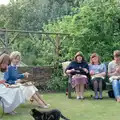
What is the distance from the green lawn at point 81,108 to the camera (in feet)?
25.5

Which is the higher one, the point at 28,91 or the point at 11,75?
the point at 11,75

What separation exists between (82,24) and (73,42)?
60 cm

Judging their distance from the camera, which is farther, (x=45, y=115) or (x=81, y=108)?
(x=81, y=108)

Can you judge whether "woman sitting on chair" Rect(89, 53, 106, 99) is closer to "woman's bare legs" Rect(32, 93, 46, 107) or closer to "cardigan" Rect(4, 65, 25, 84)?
"woman's bare legs" Rect(32, 93, 46, 107)

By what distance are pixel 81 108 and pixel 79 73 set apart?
69.8 inches

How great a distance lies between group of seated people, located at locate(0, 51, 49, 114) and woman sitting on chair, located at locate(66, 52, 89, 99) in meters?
1.51

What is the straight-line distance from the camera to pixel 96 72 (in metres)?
10.5

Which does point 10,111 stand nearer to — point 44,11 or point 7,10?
point 44,11

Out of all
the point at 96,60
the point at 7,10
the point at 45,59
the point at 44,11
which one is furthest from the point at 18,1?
the point at 96,60

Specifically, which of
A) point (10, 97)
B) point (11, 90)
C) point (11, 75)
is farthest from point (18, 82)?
point (10, 97)

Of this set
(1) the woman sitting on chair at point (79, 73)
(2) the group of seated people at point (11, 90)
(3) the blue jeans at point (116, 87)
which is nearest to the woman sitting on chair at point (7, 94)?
(2) the group of seated people at point (11, 90)

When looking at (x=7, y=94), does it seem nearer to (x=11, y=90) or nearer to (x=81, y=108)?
(x=11, y=90)

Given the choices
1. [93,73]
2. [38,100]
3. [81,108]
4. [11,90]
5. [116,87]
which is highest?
[93,73]

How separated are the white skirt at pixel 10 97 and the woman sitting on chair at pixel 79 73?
2324 mm
